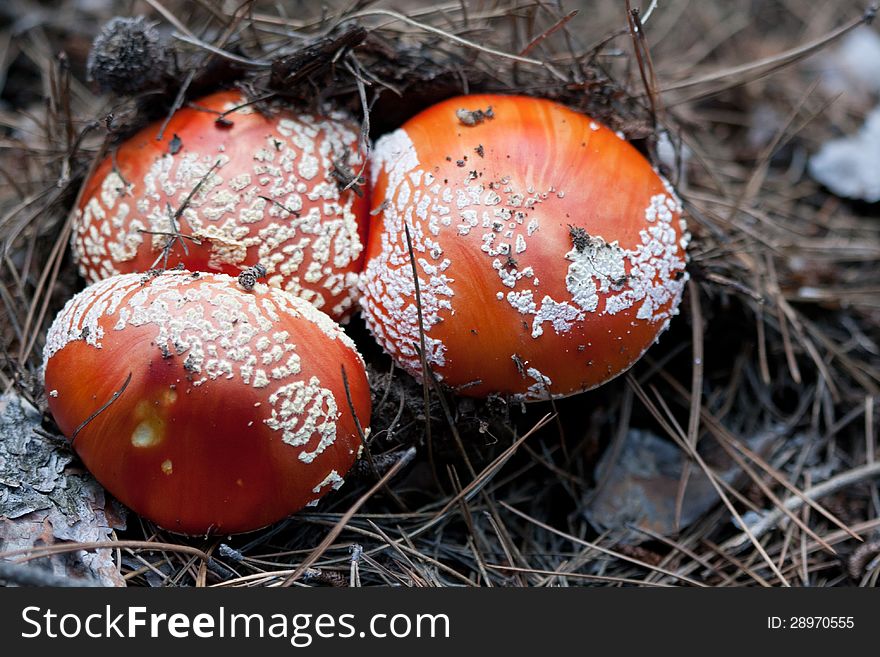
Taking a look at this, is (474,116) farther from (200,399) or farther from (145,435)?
(145,435)

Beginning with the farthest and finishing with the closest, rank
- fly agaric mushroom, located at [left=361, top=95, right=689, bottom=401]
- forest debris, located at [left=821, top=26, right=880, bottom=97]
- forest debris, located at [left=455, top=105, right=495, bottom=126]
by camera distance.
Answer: forest debris, located at [left=821, top=26, right=880, bottom=97]
forest debris, located at [left=455, top=105, right=495, bottom=126]
fly agaric mushroom, located at [left=361, top=95, right=689, bottom=401]

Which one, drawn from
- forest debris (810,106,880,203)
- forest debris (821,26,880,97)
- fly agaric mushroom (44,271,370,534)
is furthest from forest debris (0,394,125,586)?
forest debris (821,26,880,97)

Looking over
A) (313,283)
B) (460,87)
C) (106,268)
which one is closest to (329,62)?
(460,87)

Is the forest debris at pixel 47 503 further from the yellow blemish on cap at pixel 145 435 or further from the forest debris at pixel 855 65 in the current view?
the forest debris at pixel 855 65

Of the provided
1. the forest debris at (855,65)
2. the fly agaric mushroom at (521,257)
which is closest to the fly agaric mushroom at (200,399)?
the fly agaric mushroom at (521,257)

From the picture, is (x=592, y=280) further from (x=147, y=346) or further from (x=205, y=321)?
(x=147, y=346)

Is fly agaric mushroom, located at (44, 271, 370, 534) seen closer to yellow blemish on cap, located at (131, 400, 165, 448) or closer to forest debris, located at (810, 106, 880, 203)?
yellow blemish on cap, located at (131, 400, 165, 448)

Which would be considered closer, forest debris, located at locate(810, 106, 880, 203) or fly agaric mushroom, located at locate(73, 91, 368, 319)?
fly agaric mushroom, located at locate(73, 91, 368, 319)
